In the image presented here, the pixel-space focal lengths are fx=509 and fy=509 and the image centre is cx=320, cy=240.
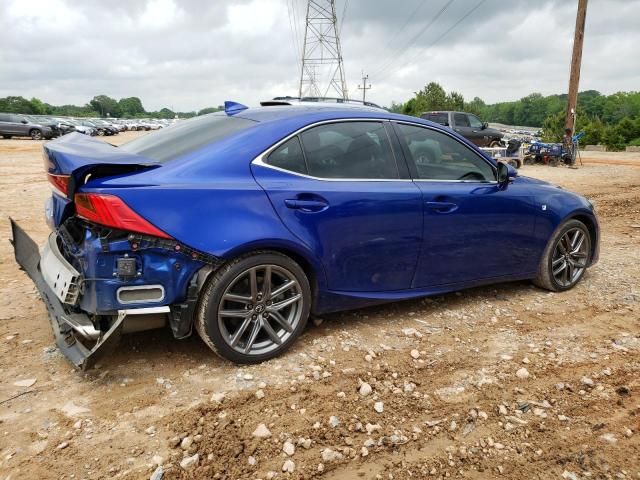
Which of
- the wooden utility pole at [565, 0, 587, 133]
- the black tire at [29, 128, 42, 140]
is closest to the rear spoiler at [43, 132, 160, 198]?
the wooden utility pole at [565, 0, 587, 133]

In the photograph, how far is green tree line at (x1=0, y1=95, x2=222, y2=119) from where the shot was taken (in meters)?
95.1

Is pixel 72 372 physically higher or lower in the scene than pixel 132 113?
lower

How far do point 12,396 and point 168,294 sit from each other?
104cm

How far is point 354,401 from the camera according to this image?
2.88 meters

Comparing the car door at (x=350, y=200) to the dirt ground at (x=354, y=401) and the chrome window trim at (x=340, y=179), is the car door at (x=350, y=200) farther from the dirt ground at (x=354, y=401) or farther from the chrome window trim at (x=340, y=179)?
the dirt ground at (x=354, y=401)

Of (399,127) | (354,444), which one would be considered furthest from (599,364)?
(399,127)

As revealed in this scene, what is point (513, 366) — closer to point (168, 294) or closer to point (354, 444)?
point (354, 444)

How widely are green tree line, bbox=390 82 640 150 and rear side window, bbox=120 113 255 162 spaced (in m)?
28.5

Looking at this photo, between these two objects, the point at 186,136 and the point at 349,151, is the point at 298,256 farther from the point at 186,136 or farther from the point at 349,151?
the point at 186,136

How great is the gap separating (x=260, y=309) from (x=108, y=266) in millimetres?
Answer: 926

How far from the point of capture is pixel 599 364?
3.39 meters

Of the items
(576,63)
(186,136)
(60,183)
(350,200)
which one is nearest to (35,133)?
(576,63)

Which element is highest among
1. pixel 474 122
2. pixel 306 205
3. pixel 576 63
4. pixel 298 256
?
pixel 576 63

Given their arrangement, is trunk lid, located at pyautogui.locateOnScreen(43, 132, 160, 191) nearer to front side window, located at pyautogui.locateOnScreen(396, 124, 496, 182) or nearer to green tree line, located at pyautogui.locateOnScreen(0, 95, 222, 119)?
front side window, located at pyautogui.locateOnScreen(396, 124, 496, 182)
